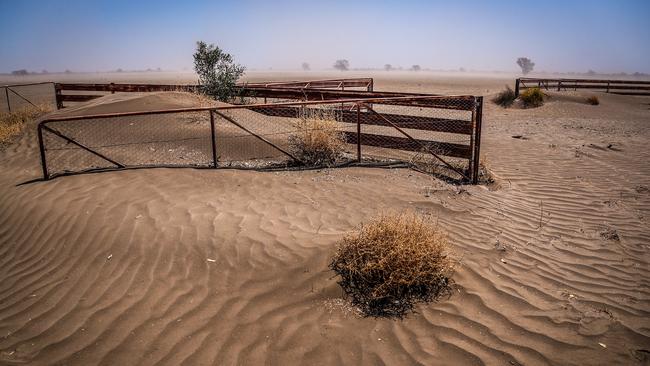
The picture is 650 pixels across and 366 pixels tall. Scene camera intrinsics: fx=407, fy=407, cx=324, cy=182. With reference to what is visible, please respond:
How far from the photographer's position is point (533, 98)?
22.4 m

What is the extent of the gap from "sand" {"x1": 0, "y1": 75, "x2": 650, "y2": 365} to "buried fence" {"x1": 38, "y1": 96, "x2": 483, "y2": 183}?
0.74m

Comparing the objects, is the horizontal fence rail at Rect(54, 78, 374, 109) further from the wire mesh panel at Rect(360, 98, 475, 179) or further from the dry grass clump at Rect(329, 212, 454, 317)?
the dry grass clump at Rect(329, 212, 454, 317)

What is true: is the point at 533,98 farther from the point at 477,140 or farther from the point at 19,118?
the point at 19,118

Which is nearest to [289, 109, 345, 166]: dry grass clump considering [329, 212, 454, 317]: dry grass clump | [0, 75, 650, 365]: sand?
[0, 75, 650, 365]: sand

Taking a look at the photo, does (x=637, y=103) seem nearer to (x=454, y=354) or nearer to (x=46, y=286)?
(x=454, y=354)

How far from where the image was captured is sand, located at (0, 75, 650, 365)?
3570 mm

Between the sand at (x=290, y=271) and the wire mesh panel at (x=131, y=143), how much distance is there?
1.28m

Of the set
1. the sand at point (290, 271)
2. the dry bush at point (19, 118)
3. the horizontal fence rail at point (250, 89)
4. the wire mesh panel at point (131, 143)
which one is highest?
the horizontal fence rail at point (250, 89)

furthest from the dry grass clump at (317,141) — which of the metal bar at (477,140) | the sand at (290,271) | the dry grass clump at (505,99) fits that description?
the dry grass clump at (505,99)

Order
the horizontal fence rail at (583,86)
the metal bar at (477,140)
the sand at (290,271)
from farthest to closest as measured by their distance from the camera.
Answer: the horizontal fence rail at (583,86) → the metal bar at (477,140) → the sand at (290,271)

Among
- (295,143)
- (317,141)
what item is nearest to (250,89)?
(295,143)

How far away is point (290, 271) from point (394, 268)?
115cm

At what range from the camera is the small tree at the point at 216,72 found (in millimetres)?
15984

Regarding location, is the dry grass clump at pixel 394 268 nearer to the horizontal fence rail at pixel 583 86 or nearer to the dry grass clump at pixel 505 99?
the dry grass clump at pixel 505 99
